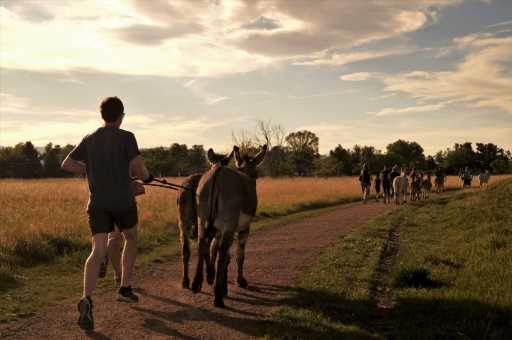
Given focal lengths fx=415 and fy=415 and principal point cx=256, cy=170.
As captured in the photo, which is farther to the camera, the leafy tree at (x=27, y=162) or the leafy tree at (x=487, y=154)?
the leafy tree at (x=487, y=154)

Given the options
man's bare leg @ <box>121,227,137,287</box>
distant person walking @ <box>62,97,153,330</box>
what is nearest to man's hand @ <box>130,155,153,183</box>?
distant person walking @ <box>62,97,153,330</box>

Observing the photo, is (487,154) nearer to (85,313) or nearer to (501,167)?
(501,167)

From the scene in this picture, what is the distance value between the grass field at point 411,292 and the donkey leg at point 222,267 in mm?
840

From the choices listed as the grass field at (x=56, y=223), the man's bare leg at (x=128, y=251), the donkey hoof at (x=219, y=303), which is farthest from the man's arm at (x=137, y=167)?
the grass field at (x=56, y=223)

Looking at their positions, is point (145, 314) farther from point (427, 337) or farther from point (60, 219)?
point (60, 219)

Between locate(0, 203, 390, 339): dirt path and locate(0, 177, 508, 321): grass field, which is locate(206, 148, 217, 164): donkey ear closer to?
locate(0, 203, 390, 339): dirt path

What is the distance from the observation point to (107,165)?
486 centimetres

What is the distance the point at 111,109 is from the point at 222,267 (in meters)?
2.49

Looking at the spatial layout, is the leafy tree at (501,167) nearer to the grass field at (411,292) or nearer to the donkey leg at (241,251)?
the grass field at (411,292)

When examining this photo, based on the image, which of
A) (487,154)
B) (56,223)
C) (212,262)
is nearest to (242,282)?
(212,262)

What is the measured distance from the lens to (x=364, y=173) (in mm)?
25125

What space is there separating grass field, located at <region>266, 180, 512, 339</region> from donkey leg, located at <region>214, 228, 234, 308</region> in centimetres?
84

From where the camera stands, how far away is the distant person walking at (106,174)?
4.82m

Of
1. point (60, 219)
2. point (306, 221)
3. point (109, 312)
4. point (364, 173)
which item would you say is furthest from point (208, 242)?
point (364, 173)
